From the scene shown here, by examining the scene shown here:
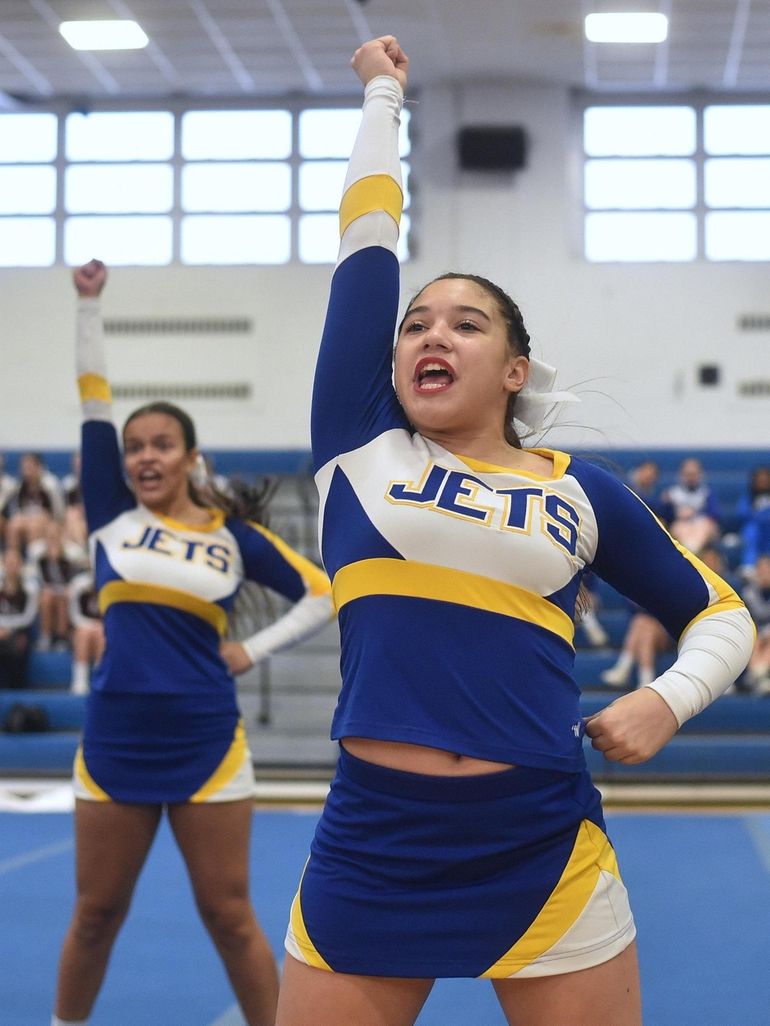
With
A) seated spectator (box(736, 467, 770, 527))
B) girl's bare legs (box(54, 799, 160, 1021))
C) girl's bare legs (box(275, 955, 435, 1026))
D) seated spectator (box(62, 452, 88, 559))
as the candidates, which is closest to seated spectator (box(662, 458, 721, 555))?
seated spectator (box(736, 467, 770, 527))

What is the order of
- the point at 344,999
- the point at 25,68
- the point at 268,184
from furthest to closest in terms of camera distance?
the point at 268,184 < the point at 25,68 < the point at 344,999

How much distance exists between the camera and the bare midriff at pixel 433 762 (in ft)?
6.07

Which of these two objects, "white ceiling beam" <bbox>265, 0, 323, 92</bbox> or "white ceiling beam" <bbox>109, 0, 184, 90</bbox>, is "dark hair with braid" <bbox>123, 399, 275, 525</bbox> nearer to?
"white ceiling beam" <bbox>265, 0, 323, 92</bbox>

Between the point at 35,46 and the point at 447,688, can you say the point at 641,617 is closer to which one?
the point at 447,688

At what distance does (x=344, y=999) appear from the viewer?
181 cm

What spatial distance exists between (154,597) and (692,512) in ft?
25.5

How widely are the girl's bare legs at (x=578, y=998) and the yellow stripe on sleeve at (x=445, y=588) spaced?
50cm

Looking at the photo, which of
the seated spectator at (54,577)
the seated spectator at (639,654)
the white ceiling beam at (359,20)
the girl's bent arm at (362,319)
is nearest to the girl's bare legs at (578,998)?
the girl's bent arm at (362,319)

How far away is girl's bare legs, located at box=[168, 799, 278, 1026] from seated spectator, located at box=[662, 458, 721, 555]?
677 centimetres

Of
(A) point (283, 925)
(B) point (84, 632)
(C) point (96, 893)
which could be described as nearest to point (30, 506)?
(B) point (84, 632)

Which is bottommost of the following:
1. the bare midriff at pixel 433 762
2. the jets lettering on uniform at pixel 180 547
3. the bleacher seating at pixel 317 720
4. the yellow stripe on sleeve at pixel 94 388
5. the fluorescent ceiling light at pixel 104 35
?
the bleacher seating at pixel 317 720

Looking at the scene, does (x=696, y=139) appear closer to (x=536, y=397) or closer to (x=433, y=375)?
(x=536, y=397)

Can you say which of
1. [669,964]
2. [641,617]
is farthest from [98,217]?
[669,964]

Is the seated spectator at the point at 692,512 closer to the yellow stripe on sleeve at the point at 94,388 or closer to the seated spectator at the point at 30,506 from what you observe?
the seated spectator at the point at 30,506
